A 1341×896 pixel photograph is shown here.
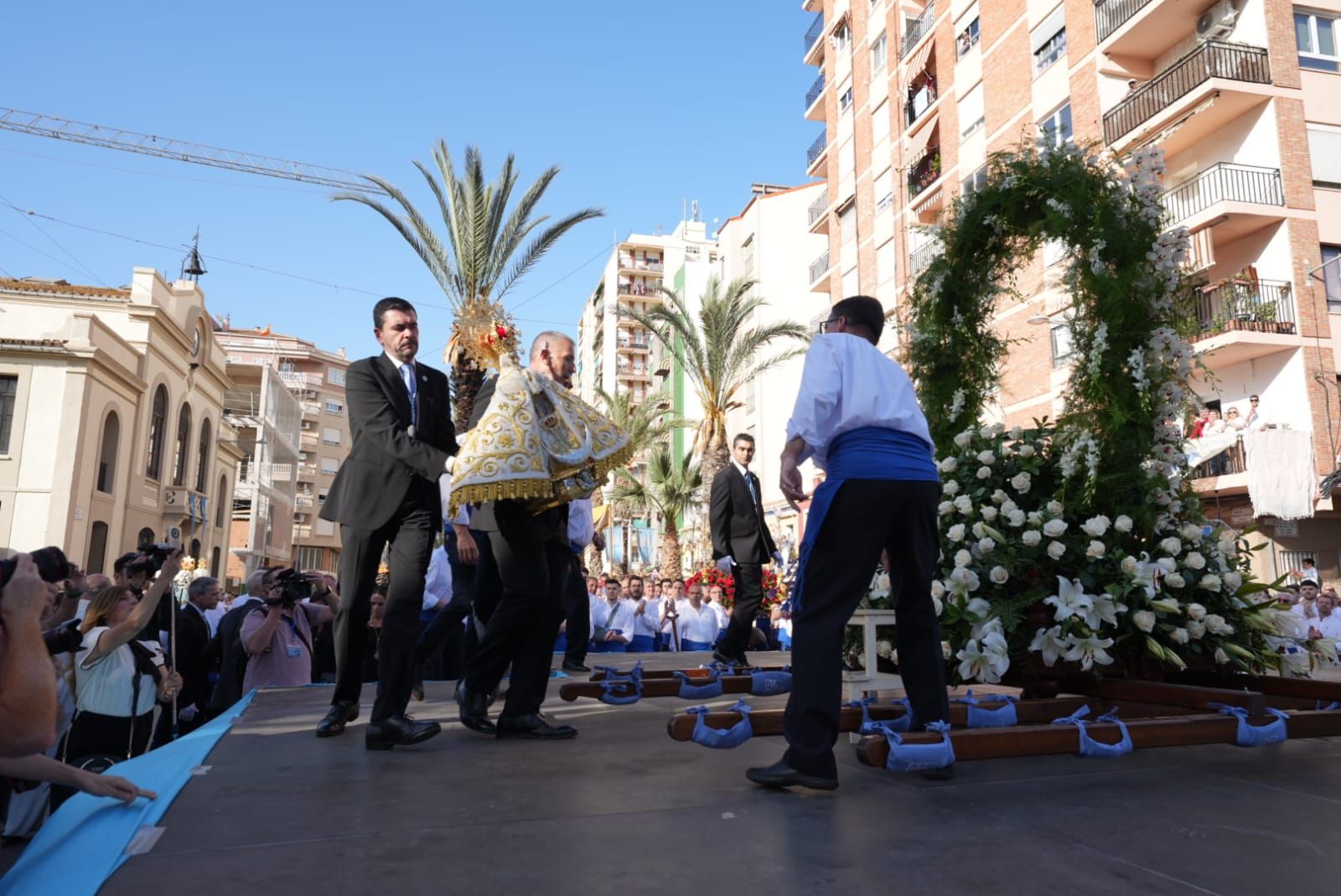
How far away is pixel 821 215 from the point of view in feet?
138

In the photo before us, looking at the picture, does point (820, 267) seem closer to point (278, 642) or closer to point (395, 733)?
point (278, 642)

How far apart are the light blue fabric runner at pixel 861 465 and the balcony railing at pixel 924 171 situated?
3027cm

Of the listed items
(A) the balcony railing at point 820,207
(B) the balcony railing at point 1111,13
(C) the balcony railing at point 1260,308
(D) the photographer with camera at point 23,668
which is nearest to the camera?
(D) the photographer with camera at point 23,668

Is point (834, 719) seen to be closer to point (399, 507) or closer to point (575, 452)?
point (575, 452)

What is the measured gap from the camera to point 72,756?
4988 mm

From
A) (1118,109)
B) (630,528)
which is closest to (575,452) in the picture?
(1118,109)

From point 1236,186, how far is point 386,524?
75.3 feet

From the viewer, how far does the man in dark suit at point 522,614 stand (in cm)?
440

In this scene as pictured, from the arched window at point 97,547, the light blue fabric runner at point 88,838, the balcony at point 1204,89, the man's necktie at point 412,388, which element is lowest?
the light blue fabric runner at point 88,838

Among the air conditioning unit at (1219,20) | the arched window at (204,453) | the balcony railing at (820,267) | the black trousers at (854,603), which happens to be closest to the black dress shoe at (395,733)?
the black trousers at (854,603)

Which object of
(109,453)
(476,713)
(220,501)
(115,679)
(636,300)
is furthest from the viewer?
(636,300)

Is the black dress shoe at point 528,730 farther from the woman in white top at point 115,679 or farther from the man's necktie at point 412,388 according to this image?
A: the woman in white top at point 115,679

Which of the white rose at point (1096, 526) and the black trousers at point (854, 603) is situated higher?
the white rose at point (1096, 526)

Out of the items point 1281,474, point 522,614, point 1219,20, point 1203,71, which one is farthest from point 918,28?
point 522,614
